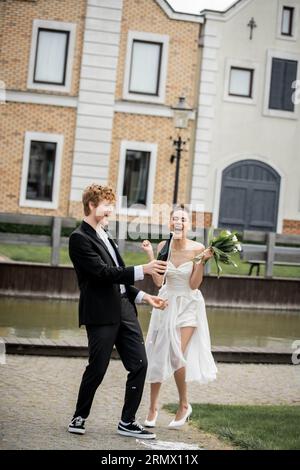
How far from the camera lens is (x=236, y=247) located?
294 inches

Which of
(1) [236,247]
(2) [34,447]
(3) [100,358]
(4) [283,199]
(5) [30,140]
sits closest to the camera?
(2) [34,447]

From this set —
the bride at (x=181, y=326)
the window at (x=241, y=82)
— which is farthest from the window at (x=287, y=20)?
the bride at (x=181, y=326)

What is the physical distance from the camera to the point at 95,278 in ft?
22.0

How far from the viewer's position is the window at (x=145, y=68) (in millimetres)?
25969

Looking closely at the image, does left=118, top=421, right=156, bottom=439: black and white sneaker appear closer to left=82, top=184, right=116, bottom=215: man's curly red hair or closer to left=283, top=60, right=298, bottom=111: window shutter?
left=82, top=184, right=116, bottom=215: man's curly red hair

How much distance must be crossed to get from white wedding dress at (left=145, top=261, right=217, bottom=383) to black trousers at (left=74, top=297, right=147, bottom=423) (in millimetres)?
508

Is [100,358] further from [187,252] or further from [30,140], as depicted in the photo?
[30,140]

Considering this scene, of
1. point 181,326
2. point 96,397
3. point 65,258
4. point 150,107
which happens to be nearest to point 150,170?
point 150,107

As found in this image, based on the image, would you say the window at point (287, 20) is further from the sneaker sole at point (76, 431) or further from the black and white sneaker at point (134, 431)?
the sneaker sole at point (76, 431)

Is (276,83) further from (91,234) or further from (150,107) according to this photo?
(91,234)

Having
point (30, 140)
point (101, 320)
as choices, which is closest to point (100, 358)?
point (101, 320)

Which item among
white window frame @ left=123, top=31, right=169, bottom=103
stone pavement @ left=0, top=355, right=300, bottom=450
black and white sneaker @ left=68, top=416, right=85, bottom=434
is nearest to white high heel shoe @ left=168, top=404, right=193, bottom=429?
stone pavement @ left=0, top=355, right=300, bottom=450

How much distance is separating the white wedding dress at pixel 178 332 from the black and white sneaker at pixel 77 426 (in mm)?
879

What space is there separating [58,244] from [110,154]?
10414 millimetres
